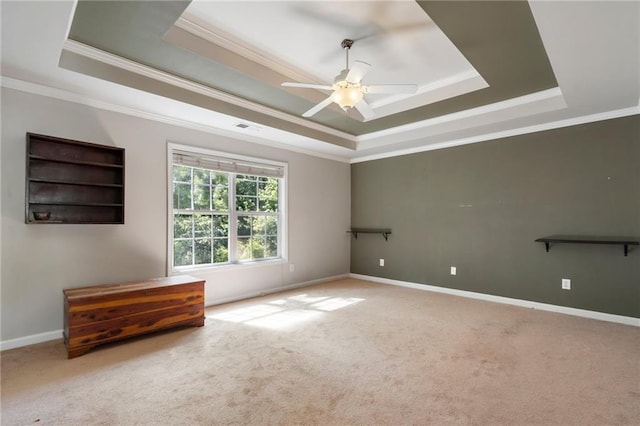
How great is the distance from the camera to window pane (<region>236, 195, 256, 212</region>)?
15.1 ft

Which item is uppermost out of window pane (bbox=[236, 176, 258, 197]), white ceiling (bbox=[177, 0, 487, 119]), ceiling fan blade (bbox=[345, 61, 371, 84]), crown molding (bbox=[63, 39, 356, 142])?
white ceiling (bbox=[177, 0, 487, 119])

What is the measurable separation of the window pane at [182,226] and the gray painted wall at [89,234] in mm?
219

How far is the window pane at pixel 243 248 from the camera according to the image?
4578mm

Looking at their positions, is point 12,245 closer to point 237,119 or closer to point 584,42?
point 237,119

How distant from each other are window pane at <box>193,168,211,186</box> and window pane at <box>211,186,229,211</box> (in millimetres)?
164

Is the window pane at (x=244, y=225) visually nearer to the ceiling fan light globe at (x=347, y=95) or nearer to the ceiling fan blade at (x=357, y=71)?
the ceiling fan light globe at (x=347, y=95)

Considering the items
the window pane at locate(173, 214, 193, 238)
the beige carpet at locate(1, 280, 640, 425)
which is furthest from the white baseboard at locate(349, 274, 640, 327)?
the window pane at locate(173, 214, 193, 238)

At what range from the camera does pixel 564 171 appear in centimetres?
389

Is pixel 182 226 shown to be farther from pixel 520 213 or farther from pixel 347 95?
pixel 520 213

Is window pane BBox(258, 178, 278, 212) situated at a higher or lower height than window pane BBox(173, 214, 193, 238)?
higher

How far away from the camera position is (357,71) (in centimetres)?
255

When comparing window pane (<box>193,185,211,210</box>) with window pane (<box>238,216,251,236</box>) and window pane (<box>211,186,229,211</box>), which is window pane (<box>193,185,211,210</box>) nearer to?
window pane (<box>211,186,229,211</box>)

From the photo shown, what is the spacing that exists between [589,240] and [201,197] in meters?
4.79

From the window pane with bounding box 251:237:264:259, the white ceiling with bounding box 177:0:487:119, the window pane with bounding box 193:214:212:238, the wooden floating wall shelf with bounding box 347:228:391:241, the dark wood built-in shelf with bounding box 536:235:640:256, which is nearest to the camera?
the white ceiling with bounding box 177:0:487:119
